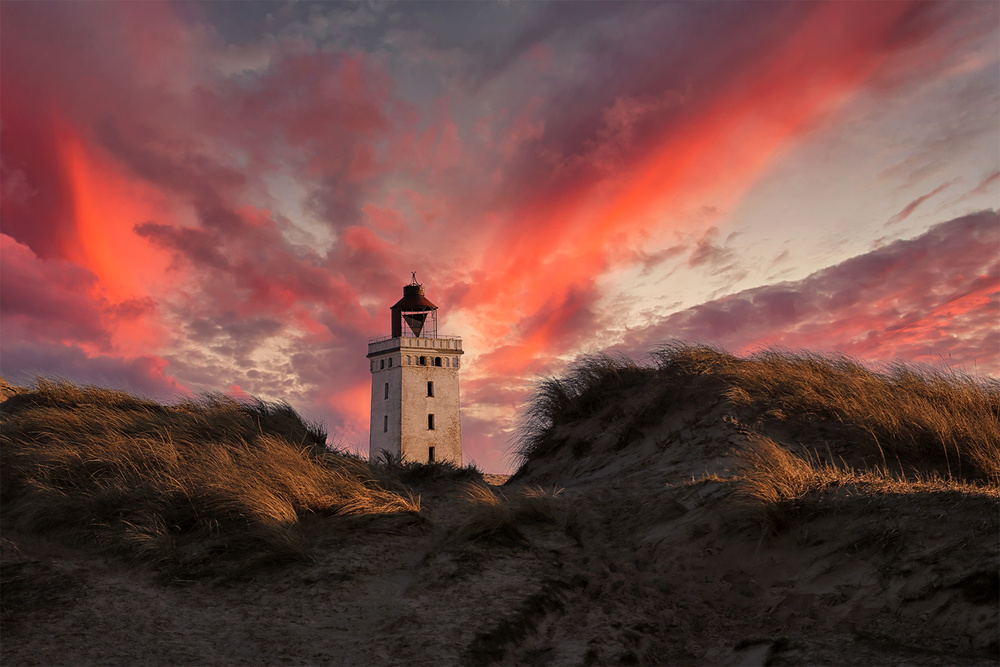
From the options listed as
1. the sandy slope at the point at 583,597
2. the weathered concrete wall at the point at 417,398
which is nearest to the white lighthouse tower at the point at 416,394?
the weathered concrete wall at the point at 417,398

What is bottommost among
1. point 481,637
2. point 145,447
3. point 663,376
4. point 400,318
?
point 481,637

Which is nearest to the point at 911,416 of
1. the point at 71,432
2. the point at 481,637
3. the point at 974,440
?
the point at 974,440

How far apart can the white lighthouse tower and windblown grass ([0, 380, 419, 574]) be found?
36714 mm

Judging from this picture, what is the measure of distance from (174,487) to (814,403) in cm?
781

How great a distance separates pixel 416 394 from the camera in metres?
46.8

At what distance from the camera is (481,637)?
15.2 feet

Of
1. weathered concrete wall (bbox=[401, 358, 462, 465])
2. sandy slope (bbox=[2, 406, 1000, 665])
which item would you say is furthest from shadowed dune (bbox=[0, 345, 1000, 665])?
weathered concrete wall (bbox=[401, 358, 462, 465])

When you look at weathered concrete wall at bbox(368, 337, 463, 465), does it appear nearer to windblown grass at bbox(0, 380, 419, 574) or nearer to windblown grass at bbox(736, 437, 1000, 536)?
windblown grass at bbox(0, 380, 419, 574)

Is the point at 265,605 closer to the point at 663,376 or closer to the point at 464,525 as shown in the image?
the point at 464,525

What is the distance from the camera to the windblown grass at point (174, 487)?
6.00 m

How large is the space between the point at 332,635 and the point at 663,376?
7675 millimetres

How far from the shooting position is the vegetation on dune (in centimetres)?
705

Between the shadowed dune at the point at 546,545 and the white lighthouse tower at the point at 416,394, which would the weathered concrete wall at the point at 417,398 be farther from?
the shadowed dune at the point at 546,545

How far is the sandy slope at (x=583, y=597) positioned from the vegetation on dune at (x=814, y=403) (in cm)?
163
